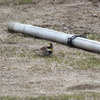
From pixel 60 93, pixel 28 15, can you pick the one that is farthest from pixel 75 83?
pixel 28 15

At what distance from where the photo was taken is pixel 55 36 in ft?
35.5

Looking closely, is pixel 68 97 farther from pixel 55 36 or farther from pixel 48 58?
pixel 55 36

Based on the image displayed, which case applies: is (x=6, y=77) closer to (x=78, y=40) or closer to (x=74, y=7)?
(x=78, y=40)

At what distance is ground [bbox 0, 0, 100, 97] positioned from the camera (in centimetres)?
743

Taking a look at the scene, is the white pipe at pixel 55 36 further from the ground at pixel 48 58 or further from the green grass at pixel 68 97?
the green grass at pixel 68 97

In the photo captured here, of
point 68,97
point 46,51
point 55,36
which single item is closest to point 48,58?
point 46,51

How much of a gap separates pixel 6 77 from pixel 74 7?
745cm

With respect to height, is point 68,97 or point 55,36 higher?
point 68,97

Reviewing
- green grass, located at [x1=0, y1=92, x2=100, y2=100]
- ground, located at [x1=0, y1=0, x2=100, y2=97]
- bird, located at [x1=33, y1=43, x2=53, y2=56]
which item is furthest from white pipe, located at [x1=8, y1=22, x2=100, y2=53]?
green grass, located at [x1=0, y1=92, x2=100, y2=100]

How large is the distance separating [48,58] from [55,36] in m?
1.58

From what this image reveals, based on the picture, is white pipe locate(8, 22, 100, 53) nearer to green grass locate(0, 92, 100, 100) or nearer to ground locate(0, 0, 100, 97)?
ground locate(0, 0, 100, 97)

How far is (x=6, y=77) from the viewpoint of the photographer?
7902mm

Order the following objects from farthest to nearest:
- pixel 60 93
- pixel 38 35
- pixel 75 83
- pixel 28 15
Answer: pixel 28 15 < pixel 38 35 < pixel 75 83 < pixel 60 93

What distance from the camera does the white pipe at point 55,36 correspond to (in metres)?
9.97
